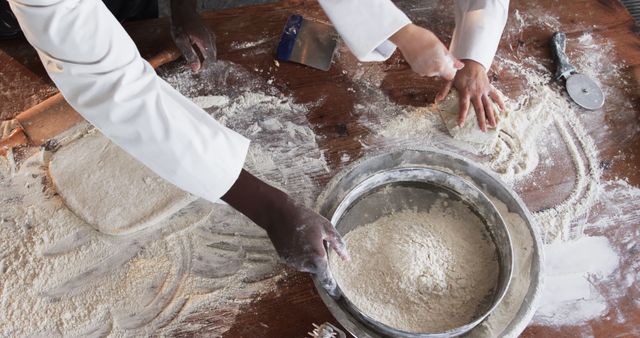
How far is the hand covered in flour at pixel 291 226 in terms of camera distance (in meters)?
1.00

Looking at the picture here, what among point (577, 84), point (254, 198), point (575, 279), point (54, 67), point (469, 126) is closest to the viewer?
point (54, 67)

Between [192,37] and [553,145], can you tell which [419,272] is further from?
[192,37]

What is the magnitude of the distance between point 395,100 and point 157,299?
0.72 metres

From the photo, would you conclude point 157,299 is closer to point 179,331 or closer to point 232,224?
point 179,331

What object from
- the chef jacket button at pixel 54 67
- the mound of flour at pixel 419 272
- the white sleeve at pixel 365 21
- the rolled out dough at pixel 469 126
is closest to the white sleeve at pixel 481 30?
the rolled out dough at pixel 469 126

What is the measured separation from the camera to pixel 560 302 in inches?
44.5

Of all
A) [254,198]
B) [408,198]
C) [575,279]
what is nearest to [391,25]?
[408,198]

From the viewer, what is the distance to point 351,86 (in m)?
1.37

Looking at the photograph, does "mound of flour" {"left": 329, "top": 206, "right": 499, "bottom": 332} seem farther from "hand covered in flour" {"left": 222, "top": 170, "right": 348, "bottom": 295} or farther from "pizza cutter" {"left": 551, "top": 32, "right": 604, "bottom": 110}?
"pizza cutter" {"left": 551, "top": 32, "right": 604, "bottom": 110}

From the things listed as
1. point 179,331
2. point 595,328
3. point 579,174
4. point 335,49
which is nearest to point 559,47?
point 579,174

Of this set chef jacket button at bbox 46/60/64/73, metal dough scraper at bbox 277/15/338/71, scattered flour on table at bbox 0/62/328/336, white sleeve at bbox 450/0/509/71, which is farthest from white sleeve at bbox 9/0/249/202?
white sleeve at bbox 450/0/509/71

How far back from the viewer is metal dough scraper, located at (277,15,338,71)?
1387 mm

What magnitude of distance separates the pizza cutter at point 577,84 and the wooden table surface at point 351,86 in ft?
0.09

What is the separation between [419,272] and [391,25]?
1.73 ft
